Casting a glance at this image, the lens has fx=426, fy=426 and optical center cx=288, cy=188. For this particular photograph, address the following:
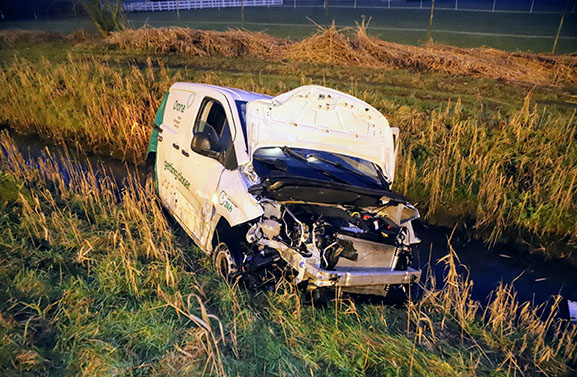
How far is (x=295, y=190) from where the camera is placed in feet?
14.0

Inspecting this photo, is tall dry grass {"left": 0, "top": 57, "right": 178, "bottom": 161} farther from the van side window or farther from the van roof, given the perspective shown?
the van side window

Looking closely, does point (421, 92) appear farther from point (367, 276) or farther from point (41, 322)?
point (41, 322)

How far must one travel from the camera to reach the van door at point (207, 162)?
4.89 metres

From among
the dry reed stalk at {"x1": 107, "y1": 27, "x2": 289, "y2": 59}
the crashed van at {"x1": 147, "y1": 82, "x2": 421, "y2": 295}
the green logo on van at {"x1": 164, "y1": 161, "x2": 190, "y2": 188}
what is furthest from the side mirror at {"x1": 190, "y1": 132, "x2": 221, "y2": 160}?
the dry reed stalk at {"x1": 107, "y1": 27, "x2": 289, "y2": 59}

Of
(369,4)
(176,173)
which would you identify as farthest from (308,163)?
(369,4)

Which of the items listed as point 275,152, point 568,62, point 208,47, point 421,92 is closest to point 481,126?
point 421,92

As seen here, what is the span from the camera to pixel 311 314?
433 centimetres

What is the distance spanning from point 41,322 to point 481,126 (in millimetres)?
8330

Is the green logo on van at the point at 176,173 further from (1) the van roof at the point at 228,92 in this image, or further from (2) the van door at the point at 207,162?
(1) the van roof at the point at 228,92

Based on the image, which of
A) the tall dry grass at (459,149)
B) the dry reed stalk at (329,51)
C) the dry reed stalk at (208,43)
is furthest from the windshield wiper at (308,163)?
the dry reed stalk at (208,43)

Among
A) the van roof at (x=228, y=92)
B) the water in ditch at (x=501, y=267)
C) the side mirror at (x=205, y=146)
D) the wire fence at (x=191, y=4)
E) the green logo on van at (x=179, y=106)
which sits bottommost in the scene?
the water in ditch at (x=501, y=267)

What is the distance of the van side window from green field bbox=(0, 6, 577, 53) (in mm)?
17254

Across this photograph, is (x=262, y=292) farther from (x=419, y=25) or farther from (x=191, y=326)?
(x=419, y=25)

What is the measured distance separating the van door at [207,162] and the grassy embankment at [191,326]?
20.9 inches
